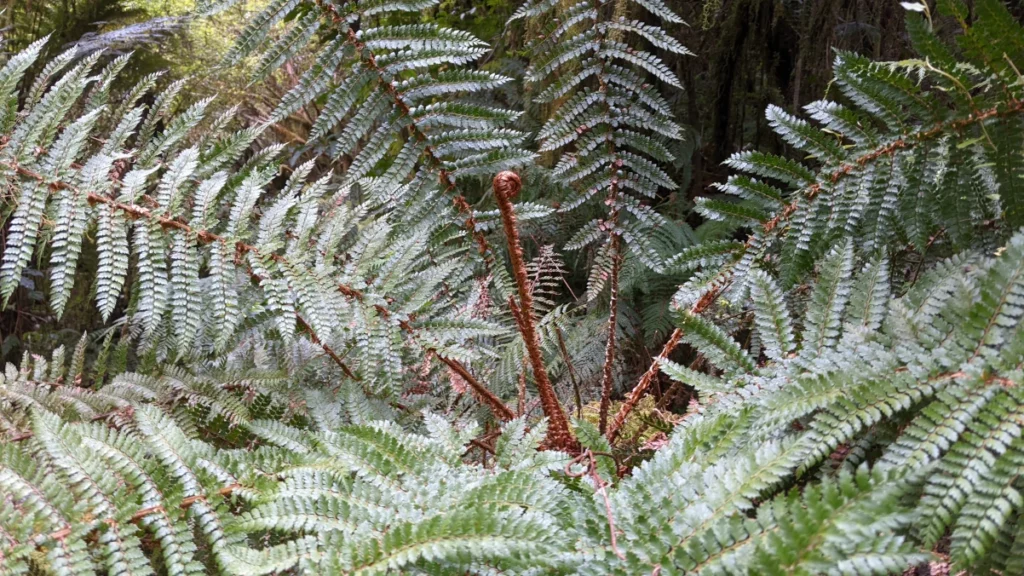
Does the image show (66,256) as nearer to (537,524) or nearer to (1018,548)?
(537,524)

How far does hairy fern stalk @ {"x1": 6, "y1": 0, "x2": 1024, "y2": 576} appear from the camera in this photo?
584mm

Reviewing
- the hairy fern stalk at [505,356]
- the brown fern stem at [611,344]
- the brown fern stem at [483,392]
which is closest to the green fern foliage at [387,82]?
the hairy fern stalk at [505,356]

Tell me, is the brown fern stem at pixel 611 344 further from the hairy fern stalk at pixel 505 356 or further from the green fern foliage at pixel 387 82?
the green fern foliage at pixel 387 82

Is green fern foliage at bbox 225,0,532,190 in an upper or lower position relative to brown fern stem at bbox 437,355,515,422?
upper

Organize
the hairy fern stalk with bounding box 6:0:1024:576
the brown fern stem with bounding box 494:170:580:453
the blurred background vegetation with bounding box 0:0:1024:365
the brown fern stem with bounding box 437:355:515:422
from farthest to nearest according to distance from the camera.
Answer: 1. the blurred background vegetation with bounding box 0:0:1024:365
2. the brown fern stem with bounding box 437:355:515:422
3. the brown fern stem with bounding box 494:170:580:453
4. the hairy fern stalk with bounding box 6:0:1024:576

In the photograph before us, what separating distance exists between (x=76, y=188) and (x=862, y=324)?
1.15 m

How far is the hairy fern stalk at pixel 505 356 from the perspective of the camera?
1.92ft

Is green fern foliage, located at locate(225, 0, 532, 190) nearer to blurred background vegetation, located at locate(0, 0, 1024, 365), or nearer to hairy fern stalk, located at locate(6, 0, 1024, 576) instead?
hairy fern stalk, located at locate(6, 0, 1024, 576)

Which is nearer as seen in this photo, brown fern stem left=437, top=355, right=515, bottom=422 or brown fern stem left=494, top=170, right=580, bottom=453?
brown fern stem left=494, top=170, right=580, bottom=453

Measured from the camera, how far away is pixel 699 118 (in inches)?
101

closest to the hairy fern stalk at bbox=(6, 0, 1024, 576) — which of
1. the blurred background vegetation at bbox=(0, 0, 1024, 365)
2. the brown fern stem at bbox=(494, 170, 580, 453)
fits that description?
the brown fern stem at bbox=(494, 170, 580, 453)

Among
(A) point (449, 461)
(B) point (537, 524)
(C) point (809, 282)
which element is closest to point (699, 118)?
(C) point (809, 282)

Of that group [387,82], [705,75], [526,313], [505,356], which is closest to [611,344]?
[505,356]

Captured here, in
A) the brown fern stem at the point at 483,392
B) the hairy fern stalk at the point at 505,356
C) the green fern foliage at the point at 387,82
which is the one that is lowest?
the brown fern stem at the point at 483,392
